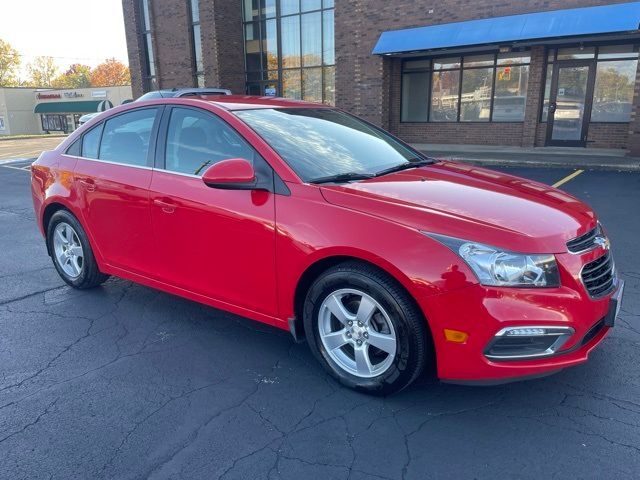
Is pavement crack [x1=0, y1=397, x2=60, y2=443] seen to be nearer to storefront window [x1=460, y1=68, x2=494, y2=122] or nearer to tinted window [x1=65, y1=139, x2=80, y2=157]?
tinted window [x1=65, y1=139, x2=80, y2=157]

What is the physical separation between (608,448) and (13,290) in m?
5.07

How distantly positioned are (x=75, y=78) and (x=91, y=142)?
324 feet

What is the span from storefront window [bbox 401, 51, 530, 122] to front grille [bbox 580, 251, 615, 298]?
13984 millimetres

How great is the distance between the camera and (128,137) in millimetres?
4211

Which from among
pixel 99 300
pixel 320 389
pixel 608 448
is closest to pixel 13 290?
pixel 99 300

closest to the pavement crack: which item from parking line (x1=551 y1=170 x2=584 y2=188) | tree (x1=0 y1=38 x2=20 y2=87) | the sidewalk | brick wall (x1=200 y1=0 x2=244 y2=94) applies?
parking line (x1=551 y1=170 x2=584 y2=188)

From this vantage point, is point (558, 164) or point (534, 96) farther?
point (534, 96)

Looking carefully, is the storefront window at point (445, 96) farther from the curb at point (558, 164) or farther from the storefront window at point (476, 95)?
the curb at point (558, 164)

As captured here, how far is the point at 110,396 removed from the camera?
10.2 feet

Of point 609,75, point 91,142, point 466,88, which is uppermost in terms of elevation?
point 609,75

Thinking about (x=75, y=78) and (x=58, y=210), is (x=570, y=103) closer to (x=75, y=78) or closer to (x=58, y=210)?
(x=58, y=210)

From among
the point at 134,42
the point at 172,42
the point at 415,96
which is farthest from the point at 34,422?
the point at 134,42

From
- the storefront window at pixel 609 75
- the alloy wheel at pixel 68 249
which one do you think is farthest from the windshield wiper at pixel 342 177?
the storefront window at pixel 609 75

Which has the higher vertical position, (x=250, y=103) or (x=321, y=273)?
(x=250, y=103)
